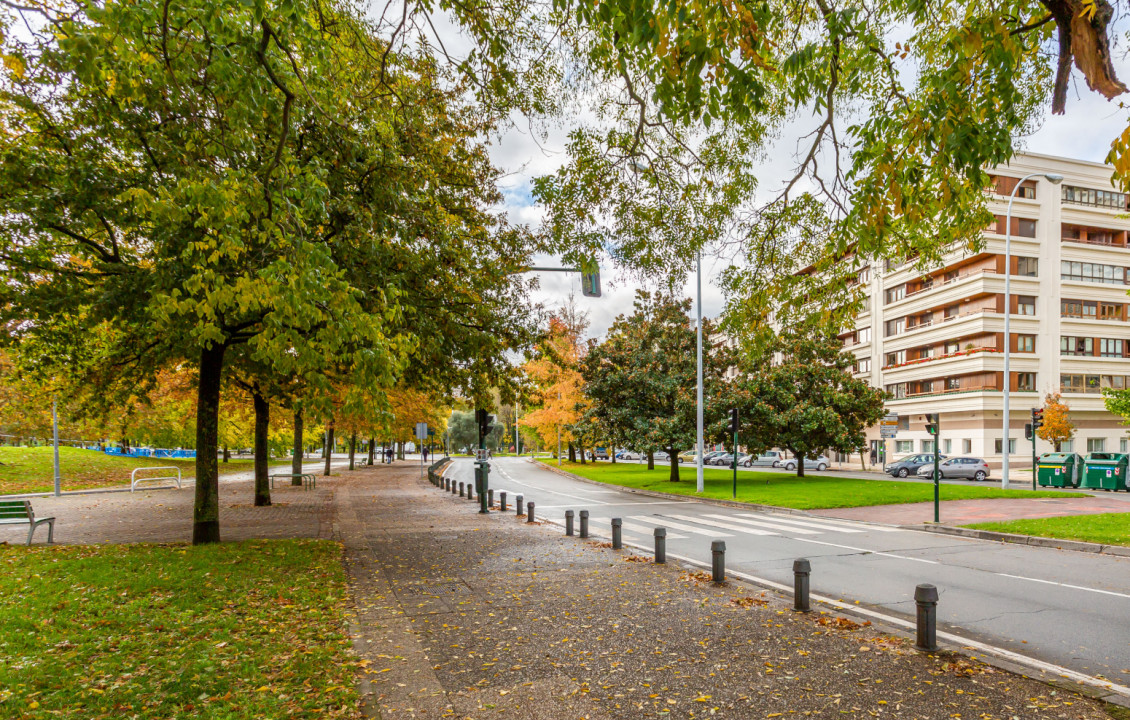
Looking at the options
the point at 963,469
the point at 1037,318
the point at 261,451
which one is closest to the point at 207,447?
the point at 261,451

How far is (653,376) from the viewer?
29.6m

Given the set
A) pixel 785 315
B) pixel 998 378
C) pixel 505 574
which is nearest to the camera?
pixel 785 315

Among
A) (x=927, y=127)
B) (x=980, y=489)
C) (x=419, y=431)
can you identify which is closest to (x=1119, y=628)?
(x=927, y=127)

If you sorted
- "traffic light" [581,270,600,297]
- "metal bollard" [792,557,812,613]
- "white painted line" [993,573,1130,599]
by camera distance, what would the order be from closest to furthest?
"metal bollard" [792,557,812,613] → "white painted line" [993,573,1130,599] → "traffic light" [581,270,600,297]

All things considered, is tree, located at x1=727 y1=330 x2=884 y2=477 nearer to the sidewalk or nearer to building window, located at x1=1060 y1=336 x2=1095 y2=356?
the sidewalk

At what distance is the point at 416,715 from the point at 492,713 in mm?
561

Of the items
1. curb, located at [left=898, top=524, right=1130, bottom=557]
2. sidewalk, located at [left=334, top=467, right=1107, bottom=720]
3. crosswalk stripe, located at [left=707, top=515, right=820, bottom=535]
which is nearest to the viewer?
sidewalk, located at [left=334, top=467, right=1107, bottom=720]

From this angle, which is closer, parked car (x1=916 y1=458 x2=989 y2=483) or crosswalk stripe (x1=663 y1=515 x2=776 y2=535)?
crosswalk stripe (x1=663 y1=515 x2=776 y2=535)

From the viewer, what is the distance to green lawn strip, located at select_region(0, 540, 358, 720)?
4730 millimetres

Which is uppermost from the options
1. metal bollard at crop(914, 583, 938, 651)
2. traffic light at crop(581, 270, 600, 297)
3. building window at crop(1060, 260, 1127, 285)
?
building window at crop(1060, 260, 1127, 285)

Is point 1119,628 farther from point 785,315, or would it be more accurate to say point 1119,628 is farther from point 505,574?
point 505,574

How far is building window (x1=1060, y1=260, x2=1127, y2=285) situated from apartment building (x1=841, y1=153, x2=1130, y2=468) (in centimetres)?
7

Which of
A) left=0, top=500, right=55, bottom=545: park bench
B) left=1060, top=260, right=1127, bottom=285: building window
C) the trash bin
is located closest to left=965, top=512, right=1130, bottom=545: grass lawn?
the trash bin

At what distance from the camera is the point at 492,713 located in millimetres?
4777
